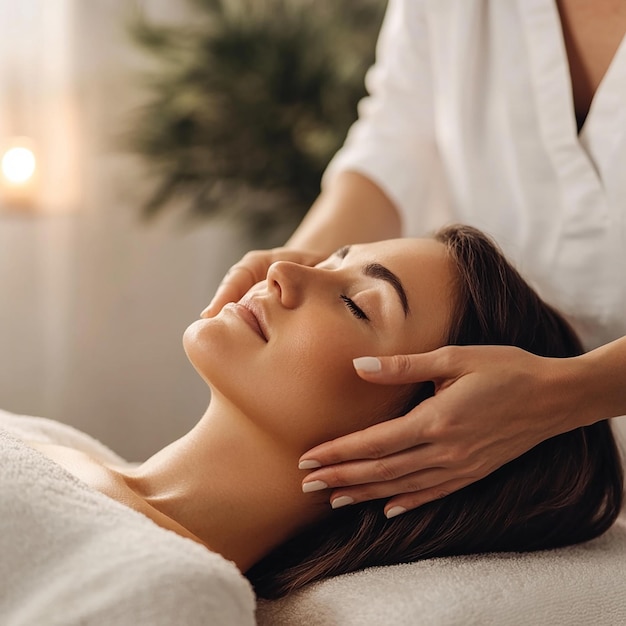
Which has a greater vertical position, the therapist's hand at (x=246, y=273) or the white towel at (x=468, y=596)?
the therapist's hand at (x=246, y=273)

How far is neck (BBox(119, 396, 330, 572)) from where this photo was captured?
111cm

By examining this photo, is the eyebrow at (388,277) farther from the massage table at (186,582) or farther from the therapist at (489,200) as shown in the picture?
the massage table at (186,582)

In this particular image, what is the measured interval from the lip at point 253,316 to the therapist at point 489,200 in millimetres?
147

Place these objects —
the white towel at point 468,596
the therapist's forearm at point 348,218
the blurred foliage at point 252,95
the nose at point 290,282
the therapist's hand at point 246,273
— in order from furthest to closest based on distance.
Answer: the blurred foliage at point 252,95, the therapist's forearm at point 348,218, the therapist's hand at point 246,273, the nose at point 290,282, the white towel at point 468,596

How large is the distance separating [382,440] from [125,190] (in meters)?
2.03

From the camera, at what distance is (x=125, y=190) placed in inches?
110

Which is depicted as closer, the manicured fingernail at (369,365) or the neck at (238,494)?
the manicured fingernail at (369,365)

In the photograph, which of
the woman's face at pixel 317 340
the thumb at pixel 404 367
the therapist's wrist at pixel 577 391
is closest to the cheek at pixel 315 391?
the woman's face at pixel 317 340

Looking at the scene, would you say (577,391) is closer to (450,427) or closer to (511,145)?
(450,427)

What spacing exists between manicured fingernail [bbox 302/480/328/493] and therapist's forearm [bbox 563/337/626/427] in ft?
1.00

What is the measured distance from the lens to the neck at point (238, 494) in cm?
111

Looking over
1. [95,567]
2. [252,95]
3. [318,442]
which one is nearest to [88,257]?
[252,95]

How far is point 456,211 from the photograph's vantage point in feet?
5.57

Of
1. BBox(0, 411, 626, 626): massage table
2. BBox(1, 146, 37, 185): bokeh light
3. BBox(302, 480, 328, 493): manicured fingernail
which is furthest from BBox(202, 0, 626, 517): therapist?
BBox(1, 146, 37, 185): bokeh light
